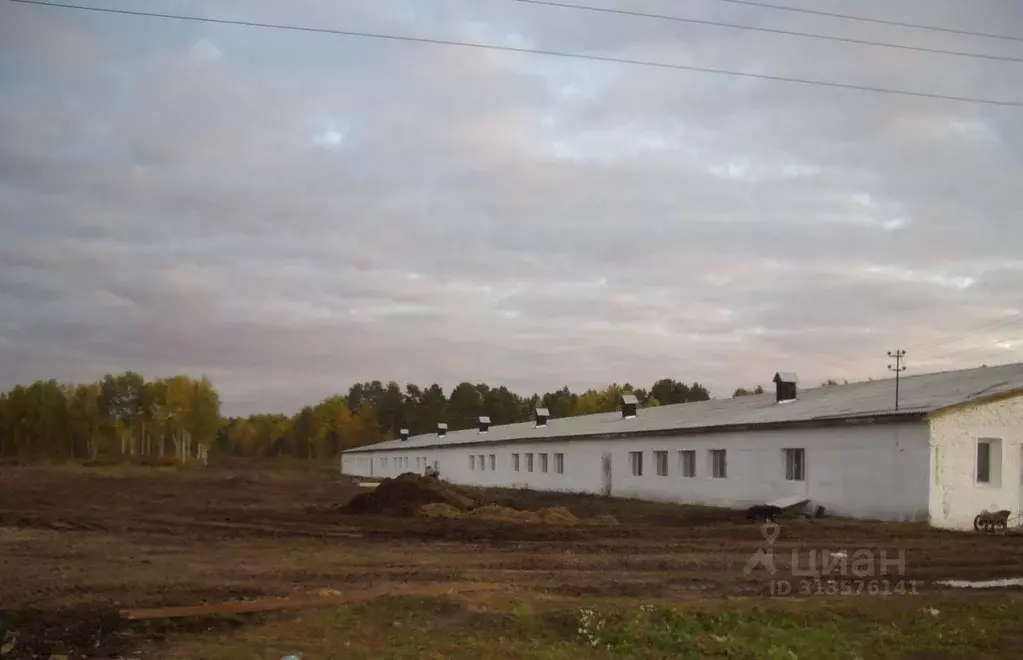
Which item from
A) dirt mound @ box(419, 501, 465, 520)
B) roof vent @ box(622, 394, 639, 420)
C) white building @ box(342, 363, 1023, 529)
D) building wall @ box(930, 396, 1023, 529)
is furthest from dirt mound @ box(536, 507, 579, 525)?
roof vent @ box(622, 394, 639, 420)

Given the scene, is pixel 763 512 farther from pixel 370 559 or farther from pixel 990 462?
pixel 370 559

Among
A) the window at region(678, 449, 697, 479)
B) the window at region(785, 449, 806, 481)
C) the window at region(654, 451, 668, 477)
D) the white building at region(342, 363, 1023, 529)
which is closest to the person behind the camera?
the white building at region(342, 363, 1023, 529)

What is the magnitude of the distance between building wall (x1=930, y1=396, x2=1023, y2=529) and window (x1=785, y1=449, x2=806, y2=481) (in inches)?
202

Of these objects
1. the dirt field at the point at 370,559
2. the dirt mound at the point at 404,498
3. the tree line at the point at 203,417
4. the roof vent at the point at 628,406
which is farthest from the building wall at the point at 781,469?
the tree line at the point at 203,417

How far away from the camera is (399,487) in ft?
114

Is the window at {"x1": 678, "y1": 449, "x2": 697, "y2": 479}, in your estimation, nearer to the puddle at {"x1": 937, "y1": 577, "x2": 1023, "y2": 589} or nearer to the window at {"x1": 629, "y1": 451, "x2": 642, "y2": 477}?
the window at {"x1": 629, "y1": 451, "x2": 642, "y2": 477}

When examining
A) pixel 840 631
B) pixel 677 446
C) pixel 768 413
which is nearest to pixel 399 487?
pixel 677 446

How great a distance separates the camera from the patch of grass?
9.28 meters

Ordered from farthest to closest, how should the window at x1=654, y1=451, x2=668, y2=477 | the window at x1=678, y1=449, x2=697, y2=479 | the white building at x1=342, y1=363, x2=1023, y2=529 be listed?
the window at x1=654, y1=451, x2=668, y2=477
the window at x1=678, y1=449, x2=697, y2=479
the white building at x1=342, y1=363, x2=1023, y2=529

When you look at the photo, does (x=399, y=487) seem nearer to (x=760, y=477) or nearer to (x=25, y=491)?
(x=760, y=477)

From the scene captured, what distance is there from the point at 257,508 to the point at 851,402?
893 inches

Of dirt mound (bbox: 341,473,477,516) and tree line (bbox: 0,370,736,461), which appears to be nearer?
dirt mound (bbox: 341,473,477,516)

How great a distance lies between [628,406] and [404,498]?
2121 cm

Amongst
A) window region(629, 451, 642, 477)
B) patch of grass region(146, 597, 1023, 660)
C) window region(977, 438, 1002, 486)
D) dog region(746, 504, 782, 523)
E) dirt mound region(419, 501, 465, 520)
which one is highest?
window region(977, 438, 1002, 486)
